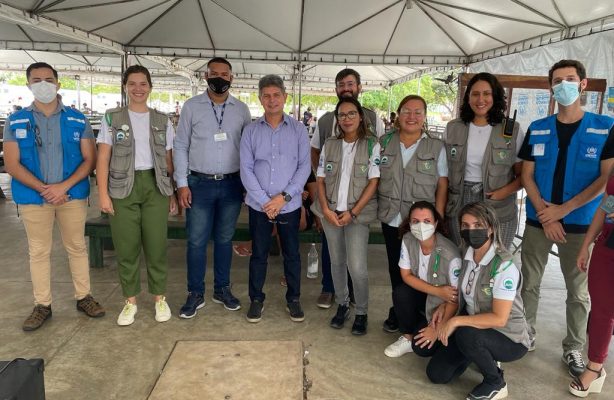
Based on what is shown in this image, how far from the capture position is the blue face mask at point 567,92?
96.4 inches

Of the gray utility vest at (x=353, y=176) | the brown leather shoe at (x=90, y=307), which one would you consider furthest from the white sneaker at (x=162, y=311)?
the gray utility vest at (x=353, y=176)

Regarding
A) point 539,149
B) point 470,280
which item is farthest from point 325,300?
point 539,149

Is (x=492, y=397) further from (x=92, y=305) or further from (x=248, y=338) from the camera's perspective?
(x=92, y=305)

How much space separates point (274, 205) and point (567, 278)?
1.87 m

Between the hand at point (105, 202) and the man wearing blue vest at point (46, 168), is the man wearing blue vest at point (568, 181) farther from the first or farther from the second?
the man wearing blue vest at point (46, 168)

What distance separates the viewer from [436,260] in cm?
262

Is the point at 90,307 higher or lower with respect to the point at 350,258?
lower

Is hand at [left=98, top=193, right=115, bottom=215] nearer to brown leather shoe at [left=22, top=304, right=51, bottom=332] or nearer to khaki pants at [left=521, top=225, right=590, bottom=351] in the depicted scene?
brown leather shoe at [left=22, top=304, right=51, bottom=332]

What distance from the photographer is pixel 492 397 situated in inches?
92.1

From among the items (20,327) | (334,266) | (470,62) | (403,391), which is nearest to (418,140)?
(334,266)

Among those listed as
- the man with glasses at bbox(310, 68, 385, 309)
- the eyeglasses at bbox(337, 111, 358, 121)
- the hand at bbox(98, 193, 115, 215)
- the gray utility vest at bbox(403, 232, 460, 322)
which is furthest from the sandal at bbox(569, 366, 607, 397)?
the hand at bbox(98, 193, 115, 215)

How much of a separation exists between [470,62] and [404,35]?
58.2 inches

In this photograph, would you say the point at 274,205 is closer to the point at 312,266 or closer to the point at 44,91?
the point at 312,266

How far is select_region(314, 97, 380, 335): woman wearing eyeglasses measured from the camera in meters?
2.89
